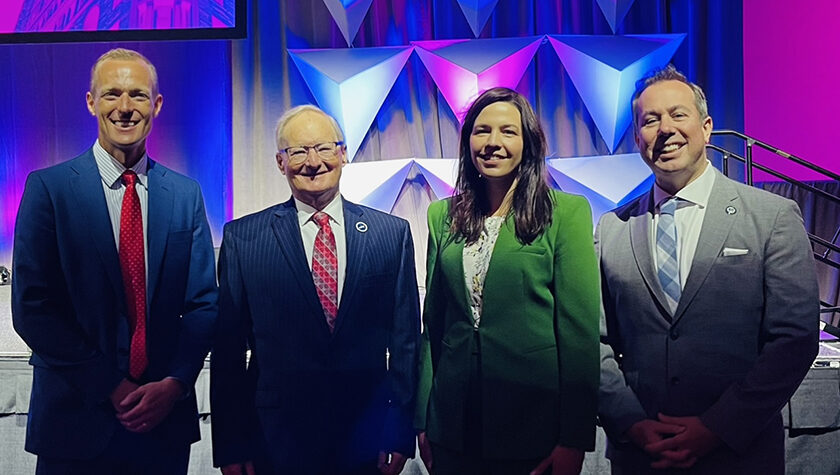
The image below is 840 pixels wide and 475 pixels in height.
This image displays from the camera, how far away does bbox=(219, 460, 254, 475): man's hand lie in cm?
241

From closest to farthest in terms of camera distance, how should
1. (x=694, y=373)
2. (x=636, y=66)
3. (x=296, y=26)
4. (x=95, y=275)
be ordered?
(x=694, y=373) → (x=95, y=275) → (x=636, y=66) → (x=296, y=26)

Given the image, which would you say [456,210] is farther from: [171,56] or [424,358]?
[171,56]

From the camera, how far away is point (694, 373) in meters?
2.24

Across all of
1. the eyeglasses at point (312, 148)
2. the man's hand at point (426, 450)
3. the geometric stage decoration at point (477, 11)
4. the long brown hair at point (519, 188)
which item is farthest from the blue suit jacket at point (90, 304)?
the geometric stage decoration at point (477, 11)

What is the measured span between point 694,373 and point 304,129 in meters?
1.30

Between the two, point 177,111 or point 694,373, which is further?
point 177,111

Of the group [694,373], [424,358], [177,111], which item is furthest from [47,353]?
[177,111]

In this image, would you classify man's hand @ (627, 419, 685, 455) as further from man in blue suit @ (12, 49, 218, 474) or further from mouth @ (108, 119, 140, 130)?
mouth @ (108, 119, 140, 130)

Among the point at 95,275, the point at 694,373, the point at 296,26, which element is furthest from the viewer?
the point at 296,26

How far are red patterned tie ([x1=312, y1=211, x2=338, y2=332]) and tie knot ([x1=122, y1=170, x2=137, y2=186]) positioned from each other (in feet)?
1.86

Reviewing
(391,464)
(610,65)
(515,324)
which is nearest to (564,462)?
(515,324)

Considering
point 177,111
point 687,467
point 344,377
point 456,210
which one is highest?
point 177,111

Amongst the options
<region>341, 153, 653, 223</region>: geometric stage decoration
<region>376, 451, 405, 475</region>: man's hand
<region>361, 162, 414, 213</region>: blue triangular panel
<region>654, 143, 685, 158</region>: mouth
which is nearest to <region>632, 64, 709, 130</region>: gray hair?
<region>654, 143, 685, 158</region>: mouth

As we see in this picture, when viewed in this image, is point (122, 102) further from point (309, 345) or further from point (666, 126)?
point (666, 126)
